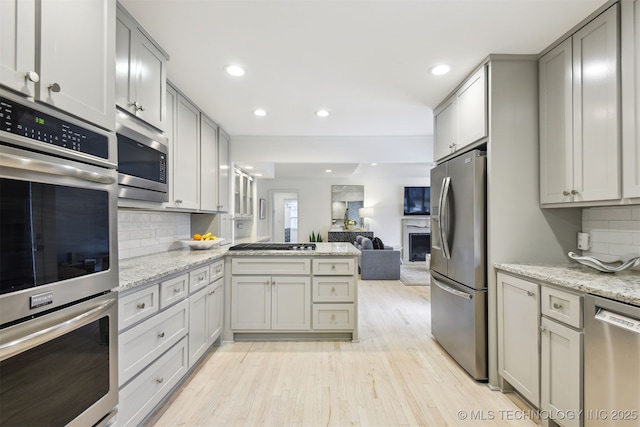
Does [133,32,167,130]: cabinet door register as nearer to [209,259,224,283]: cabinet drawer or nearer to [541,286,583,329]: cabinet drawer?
[209,259,224,283]: cabinet drawer

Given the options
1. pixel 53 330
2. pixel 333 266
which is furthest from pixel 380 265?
pixel 53 330

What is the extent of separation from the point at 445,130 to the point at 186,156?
244cm

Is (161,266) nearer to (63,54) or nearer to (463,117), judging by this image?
(63,54)

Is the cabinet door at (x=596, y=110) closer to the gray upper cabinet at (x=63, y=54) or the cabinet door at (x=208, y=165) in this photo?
the gray upper cabinet at (x=63, y=54)

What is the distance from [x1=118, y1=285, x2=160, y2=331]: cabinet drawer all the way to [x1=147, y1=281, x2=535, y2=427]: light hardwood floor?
72 centimetres

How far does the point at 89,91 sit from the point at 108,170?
30 centimetres

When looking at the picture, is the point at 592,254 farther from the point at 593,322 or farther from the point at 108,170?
the point at 108,170

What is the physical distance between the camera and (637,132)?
1515 millimetres

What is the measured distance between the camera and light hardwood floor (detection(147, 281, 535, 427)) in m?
1.84

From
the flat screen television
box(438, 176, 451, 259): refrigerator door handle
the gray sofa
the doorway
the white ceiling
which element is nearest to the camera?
the white ceiling

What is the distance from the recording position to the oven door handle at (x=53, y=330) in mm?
844

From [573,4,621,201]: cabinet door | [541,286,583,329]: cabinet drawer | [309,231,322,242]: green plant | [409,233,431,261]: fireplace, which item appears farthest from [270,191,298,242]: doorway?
[541,286,583,329]: cabinet drawer

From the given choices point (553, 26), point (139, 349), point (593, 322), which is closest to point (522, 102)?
point (553, 26)

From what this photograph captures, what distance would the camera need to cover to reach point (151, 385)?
1.74 metres
